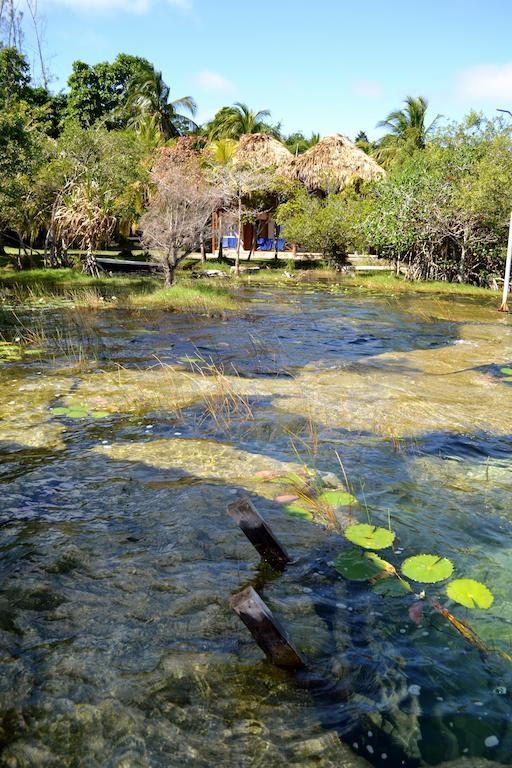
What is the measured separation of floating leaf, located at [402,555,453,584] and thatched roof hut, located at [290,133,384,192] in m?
30.5

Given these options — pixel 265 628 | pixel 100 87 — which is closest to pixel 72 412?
pixel 265 628

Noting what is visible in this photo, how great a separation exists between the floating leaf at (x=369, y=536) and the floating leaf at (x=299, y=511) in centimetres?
42

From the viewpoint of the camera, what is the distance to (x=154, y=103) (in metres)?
37.6

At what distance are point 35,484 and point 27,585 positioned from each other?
1.58 m

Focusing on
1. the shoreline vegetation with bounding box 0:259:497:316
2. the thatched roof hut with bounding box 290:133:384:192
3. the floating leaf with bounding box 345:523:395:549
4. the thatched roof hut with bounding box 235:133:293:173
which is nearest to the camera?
the floating leaf with bounding box 345:523:395:549

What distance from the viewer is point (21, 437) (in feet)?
19.3

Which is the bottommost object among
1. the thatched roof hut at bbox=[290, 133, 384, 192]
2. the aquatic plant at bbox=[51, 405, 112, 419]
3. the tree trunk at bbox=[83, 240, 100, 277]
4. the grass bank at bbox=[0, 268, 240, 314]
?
the aquatic plant at bbox=[51, 405, 112, 419]

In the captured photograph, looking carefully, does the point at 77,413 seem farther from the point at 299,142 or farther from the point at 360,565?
the point at 299,142

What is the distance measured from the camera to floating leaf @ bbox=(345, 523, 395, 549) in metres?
3.76

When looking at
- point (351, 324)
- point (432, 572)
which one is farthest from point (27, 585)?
point (351, 324)

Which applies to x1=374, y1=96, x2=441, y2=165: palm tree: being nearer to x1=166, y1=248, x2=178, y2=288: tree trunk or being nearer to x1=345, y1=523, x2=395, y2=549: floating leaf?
x1=166, y1=248, x2=178, y2=288: tree trunk

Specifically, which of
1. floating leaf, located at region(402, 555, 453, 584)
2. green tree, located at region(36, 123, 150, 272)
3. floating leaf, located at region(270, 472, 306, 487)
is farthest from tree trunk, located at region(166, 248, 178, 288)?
floating leaf, located at region(402, 555, 453, 584)

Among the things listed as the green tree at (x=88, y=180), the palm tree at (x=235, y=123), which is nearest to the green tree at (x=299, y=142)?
the palm tree at (x=235, y=123)

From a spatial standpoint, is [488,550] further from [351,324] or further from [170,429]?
[351,324]
